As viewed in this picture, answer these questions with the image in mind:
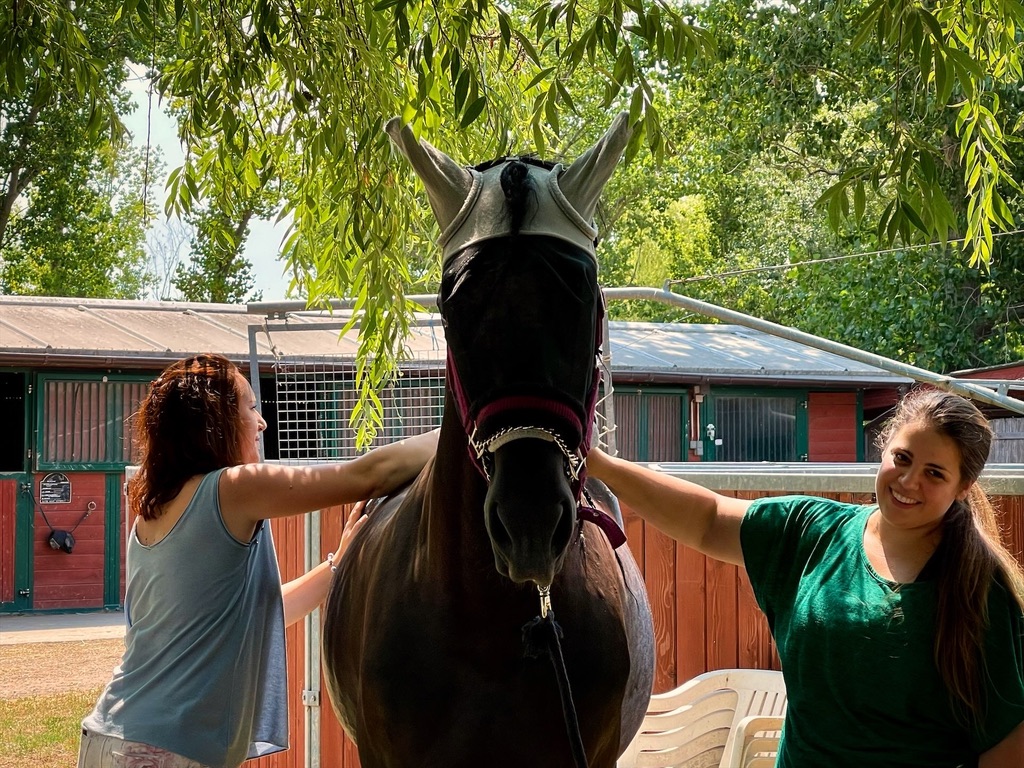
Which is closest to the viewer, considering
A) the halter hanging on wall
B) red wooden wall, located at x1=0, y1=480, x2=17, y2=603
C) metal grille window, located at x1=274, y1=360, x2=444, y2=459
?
metal grille window, located at x1=274, y1=360, x2=444, y2=459

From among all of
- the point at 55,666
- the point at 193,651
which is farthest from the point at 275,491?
the point at 55,666

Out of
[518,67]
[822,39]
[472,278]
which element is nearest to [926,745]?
[472,278]

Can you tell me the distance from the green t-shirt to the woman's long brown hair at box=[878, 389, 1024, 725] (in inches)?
1.2

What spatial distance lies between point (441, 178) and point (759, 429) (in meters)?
14.8

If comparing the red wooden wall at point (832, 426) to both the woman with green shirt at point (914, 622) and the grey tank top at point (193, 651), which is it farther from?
the grey tank top at point (193, 651)

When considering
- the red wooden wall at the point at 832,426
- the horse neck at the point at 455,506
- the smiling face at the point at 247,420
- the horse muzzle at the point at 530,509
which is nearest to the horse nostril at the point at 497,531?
the horse muzzle at the point at 530,509

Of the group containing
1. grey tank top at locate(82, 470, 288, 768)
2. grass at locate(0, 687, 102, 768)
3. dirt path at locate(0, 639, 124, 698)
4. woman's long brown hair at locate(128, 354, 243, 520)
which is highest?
woman's long brown hair at locate(128, 354, 243, 520)

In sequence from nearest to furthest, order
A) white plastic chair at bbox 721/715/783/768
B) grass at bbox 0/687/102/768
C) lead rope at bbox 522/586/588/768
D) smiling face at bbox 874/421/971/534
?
lead rope at bbox 522/586/588/768 → smiling face at bbox 874/421/971/534 → white plastic chair at bbox 721/715/783/768 → grass at bbox 0/687/102/768

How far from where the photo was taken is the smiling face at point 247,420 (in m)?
2.79

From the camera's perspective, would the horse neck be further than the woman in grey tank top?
No

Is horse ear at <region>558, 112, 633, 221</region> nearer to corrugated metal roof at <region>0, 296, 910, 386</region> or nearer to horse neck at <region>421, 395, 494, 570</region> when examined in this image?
horse neck at <region>421, 395, 494, 570</region>

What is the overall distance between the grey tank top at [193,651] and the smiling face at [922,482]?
158 centimetres

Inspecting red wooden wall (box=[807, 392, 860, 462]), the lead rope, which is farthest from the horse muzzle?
red wooden wall (box=[807, 392, 860, 462])

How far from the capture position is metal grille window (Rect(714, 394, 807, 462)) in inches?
637
